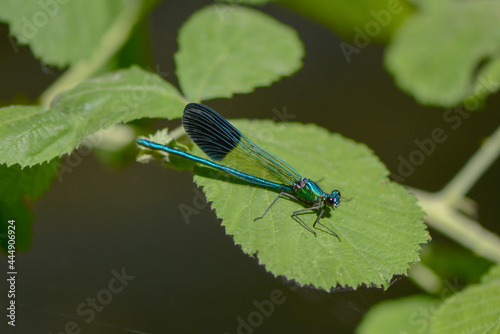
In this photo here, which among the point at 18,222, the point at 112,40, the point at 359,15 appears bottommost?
the point at 359,15

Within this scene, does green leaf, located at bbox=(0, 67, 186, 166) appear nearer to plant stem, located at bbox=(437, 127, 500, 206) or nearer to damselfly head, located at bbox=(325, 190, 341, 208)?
damselfly head, located at bbox=(325, 190, 341, 208)

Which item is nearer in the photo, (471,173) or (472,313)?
(472,313)

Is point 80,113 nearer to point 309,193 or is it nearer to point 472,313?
point 309,193

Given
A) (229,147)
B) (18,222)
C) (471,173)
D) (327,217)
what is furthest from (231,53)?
(471,173)

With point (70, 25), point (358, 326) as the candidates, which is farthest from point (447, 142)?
point (70, 25)

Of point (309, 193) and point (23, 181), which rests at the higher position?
point (23, 181)

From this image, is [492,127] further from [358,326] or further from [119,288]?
[119,288]

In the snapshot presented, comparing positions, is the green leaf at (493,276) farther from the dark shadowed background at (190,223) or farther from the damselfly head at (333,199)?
the damselfly head at (333,199)

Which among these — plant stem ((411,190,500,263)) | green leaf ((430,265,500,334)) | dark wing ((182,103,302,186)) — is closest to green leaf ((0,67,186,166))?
dark wing ((182,103,302,186))
